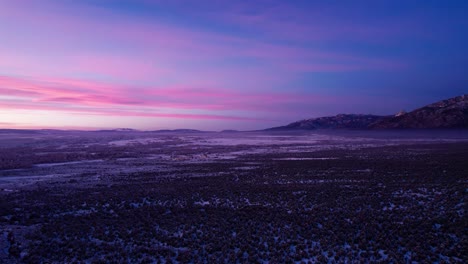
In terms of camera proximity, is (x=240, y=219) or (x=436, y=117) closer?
(x=240, y=219)

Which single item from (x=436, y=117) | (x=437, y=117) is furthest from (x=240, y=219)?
(x=436, y=117)

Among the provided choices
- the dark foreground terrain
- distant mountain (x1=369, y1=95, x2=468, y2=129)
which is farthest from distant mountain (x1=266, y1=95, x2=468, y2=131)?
the dark foreground terrain

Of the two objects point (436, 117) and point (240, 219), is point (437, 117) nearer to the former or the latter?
point (436, 117)

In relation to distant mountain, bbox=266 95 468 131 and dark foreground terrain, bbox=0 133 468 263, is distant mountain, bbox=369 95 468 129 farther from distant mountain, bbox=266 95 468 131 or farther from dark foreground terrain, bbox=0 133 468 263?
dark foreground terrain, bbox=0 133 468 263

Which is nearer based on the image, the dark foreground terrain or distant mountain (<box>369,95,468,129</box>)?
the dark foreground terrain

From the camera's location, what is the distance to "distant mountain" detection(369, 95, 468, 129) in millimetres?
122938

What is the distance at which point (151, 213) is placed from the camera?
14.8m

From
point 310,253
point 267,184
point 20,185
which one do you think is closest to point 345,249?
point 310,253

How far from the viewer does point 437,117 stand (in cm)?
13112

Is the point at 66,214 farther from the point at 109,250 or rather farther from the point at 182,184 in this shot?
the point at 182,184

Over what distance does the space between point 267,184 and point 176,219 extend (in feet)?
28.9

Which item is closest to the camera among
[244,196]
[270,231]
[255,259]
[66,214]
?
[255,259]

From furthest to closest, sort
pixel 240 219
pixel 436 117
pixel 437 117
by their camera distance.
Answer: pixel 436 117
pixel 437 117
pixel 240 219

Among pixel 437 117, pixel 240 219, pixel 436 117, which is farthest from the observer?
pixel 436 117
